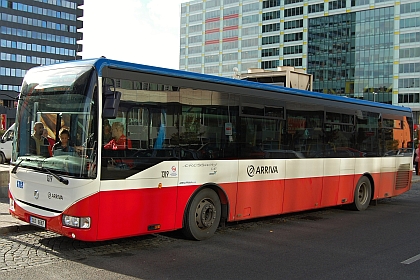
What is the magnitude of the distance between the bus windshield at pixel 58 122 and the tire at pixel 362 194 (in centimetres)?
848

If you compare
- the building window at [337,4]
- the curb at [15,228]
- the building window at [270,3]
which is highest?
the building window at [270,3]

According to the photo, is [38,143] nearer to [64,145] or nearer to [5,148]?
[64,145]

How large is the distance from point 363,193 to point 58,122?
9.25m

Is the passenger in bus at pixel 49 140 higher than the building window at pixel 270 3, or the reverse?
the building window at pixel 270 3

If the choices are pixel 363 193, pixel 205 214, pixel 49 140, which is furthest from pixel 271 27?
pixel 49 140

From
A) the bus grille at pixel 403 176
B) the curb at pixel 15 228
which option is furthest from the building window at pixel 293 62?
the curb at pixel 15 228

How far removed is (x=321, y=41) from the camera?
99688mm

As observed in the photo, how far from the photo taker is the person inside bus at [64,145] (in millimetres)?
7066

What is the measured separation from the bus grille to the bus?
15.2ft

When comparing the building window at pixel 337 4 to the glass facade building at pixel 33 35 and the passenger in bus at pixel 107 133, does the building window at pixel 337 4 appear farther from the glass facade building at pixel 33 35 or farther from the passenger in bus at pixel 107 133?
the passenger in bus at pixel 107 133

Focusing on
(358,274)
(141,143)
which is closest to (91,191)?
(141,143)

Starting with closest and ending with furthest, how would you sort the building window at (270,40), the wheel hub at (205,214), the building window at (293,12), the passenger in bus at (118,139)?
the passenger in bus at (118,139)
the wheel hub at (205,214)
the building window at (293,12)
the building window at (270,40)

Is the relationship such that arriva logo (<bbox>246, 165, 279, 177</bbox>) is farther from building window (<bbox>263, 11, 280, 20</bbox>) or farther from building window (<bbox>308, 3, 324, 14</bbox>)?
building window (<bbox>263, 11, 280, 20</bbox>)

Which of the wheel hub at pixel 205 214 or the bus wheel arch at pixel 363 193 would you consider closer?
the wheel hub at pixel 205 214
